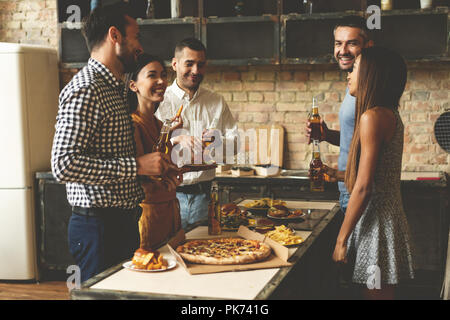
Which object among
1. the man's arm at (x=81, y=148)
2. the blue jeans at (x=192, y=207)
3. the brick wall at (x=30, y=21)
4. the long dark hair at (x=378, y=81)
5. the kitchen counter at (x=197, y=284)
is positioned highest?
the brick wall at (x=30, y=21)

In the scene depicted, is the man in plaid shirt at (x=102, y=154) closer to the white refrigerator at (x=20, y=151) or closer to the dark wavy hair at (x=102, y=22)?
the dark wavy hair at (x=102, y=22)

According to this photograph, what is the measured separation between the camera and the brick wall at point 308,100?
4.16 meters

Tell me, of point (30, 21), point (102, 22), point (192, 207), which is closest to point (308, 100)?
point (192, 207)

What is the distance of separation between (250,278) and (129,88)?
47.5 inches

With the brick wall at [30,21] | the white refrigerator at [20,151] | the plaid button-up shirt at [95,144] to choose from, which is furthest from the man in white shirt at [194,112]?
the brick wall at [30,21]

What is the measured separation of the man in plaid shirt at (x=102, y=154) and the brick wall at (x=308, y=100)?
2.31 m

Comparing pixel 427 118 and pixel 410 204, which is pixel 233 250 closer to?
pixel 410 204

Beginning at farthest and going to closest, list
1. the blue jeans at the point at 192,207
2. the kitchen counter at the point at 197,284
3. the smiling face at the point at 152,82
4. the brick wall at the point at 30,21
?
the brick wall at the point at 30,21, the blue jeans at the point at 192,207, the smiling face at the point at 152,82, the kitchen counter at the point at 197,284

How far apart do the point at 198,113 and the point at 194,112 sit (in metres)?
0.03

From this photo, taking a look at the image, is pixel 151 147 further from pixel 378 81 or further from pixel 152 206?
pixel 378 81

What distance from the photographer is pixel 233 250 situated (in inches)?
76.2

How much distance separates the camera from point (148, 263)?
1.75 meters
